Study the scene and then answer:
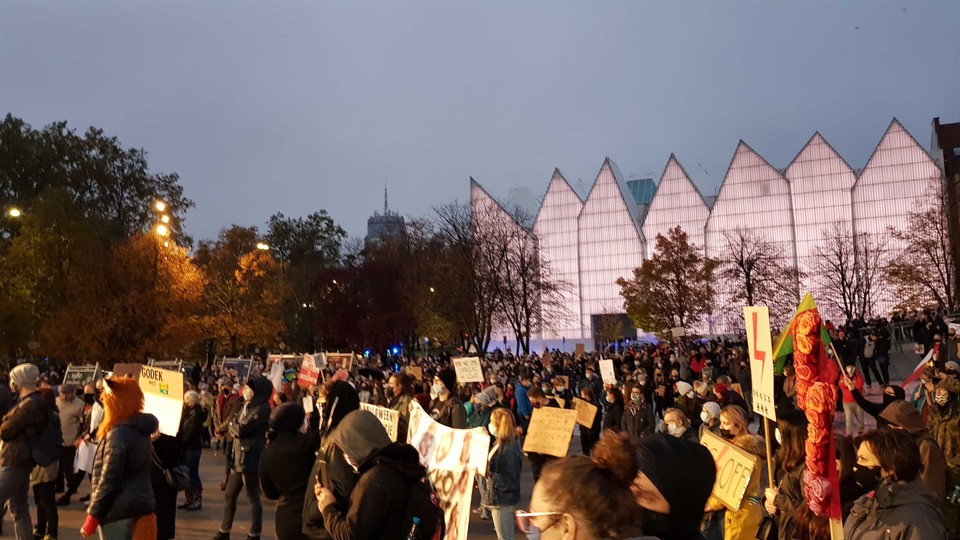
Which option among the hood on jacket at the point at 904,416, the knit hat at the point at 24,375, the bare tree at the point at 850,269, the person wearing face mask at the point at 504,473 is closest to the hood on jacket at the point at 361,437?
the hood on jacket at the point at 904,416

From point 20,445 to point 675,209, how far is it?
7328cm

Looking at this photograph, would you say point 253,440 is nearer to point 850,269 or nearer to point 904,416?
point 904,416

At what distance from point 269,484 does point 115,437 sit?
3.59 ft

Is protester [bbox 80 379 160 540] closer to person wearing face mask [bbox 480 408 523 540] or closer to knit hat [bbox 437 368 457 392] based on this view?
person wearing face mask [bbox 480 408 523 540]

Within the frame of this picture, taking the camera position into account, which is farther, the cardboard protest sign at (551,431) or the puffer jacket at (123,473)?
the cardboard protest sign at (551,431)

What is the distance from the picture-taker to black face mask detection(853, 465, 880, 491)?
4672 mm

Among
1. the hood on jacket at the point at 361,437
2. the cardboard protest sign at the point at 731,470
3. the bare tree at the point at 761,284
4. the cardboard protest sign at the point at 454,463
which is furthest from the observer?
the bare tree at the point at 761,284

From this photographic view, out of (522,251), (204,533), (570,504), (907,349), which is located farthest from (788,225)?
(570,504)

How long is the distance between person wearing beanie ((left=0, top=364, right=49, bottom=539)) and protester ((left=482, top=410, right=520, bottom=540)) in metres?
4.26

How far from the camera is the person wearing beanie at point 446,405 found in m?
10.1

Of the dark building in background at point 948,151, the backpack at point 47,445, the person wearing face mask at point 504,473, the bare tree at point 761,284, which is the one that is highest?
the dark building in background at point 948,151

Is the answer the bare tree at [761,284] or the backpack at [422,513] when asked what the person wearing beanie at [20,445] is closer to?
the backpack at [422,513]

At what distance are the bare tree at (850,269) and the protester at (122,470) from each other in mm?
54483

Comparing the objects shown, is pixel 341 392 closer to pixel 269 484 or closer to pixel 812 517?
pixel 269 484
